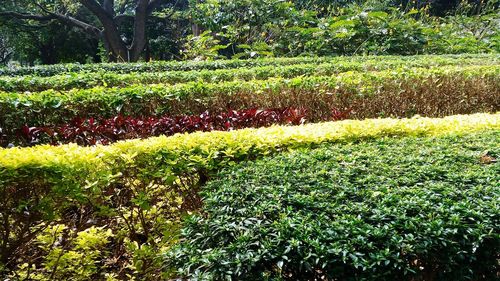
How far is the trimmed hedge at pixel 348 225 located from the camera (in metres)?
1.83

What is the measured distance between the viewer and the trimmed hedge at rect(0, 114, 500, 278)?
2.58m

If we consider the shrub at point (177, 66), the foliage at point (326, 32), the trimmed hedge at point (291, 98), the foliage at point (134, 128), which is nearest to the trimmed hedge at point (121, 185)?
the foliage at point (134, 128)

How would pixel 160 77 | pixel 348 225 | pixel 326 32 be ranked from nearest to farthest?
pixel 348 225 < pixel 160 77 < pixel 326 32

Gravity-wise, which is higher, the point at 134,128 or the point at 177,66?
the point at 177,66

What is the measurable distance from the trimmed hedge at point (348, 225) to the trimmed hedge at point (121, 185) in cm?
36

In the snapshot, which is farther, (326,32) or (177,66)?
(326,32)

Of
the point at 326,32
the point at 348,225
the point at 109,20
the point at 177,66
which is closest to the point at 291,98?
the point at 348,225

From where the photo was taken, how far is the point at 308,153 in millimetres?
3119

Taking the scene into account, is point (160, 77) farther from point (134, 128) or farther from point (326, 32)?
point (326, 32)

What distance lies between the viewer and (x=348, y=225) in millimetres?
1967

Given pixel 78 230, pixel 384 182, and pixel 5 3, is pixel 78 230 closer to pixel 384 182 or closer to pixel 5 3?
pixel 384 182

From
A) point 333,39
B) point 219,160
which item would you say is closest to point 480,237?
point 219,160

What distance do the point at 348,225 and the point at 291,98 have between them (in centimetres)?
411

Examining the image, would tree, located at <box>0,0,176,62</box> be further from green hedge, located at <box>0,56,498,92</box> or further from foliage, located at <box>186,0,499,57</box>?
green hedge, located at <box>0,56,498,92</box>
